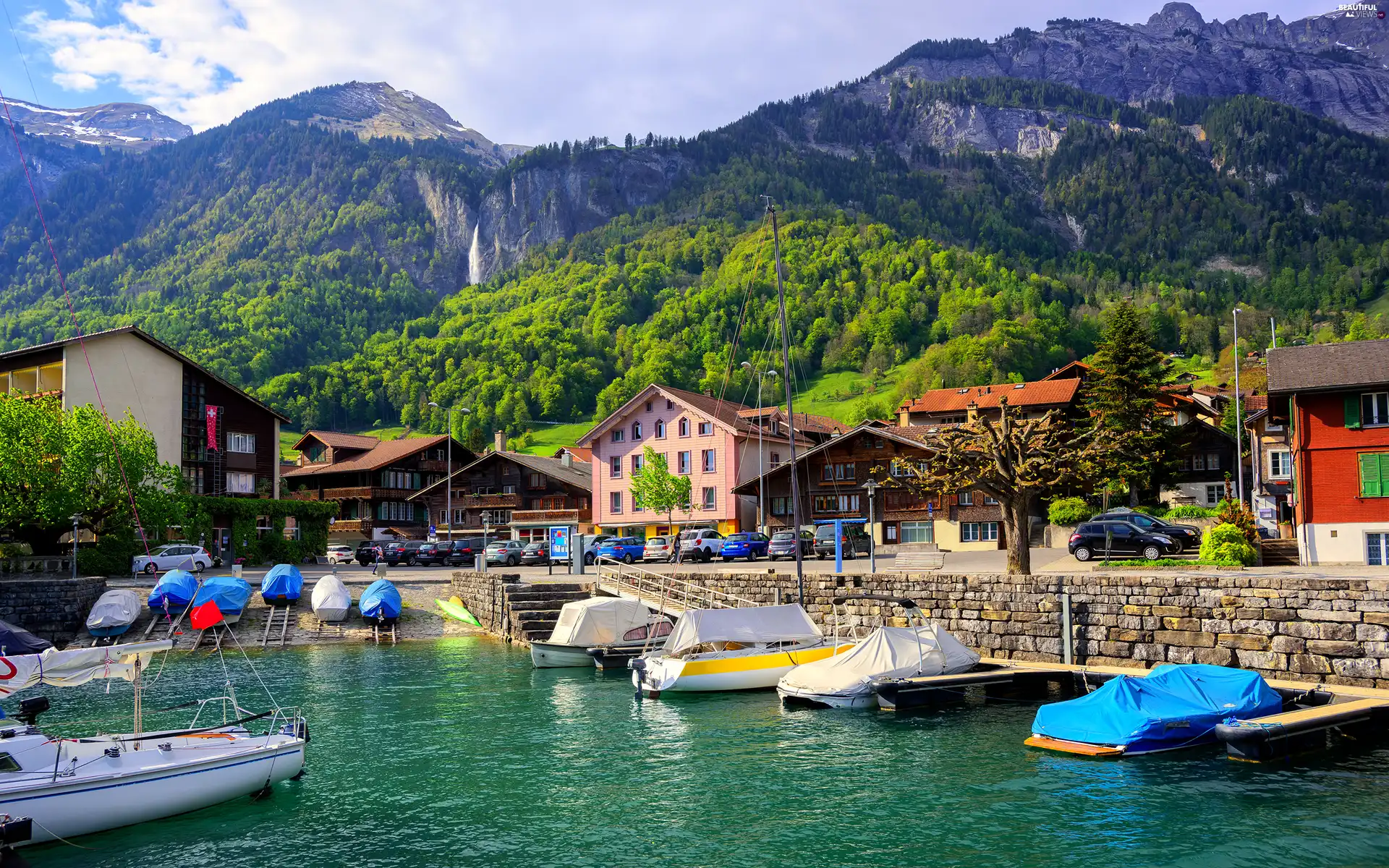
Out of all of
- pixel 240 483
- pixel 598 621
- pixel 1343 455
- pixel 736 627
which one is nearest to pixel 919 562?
pixel 598 621

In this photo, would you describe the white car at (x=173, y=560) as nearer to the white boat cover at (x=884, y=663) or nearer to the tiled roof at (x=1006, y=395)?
the white boat cover at (x=884, y=663)

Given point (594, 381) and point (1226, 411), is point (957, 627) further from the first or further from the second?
point (594, 381)

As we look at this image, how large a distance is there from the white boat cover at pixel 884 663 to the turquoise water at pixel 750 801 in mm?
915

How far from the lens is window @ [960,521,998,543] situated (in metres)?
68.5

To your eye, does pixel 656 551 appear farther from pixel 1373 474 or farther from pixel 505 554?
pixel 1373 474

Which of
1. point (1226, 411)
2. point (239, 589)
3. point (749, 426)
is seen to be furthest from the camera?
point (1226, 411)

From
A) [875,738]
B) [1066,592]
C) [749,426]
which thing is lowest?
[875,738]

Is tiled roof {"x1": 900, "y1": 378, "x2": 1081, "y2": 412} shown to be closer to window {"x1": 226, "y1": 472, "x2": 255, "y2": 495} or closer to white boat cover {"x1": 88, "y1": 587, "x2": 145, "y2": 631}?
window {"x1": 226, "y1": 472, "x2": 255, "y2": 495}

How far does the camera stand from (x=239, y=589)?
44.1m

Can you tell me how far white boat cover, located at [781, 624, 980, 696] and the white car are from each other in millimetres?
40181

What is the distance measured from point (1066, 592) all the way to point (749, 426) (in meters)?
50.7

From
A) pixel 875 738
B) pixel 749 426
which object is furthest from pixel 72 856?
pixel 749 426

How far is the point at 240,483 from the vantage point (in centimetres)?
7806

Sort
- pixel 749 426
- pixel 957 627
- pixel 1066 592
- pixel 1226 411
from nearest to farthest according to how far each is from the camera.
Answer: pixel 1066 592, pixel 957 627, pixel 749 426, pixel 1226 411
